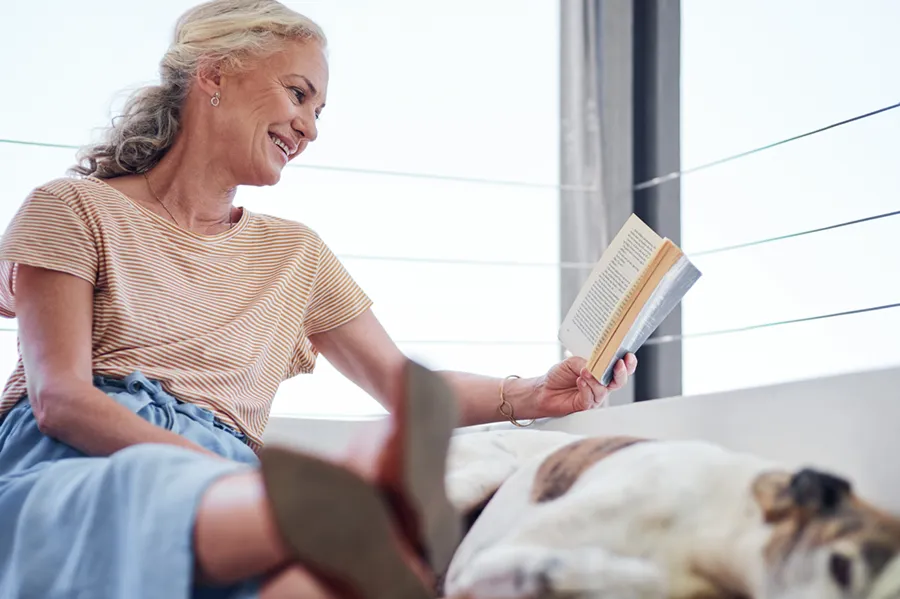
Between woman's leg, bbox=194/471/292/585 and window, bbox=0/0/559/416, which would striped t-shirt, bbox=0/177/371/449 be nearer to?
woman's leg, bbox=194/471/292/585

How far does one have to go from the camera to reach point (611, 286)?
1.90 m

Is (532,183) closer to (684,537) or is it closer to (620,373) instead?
(620,373)

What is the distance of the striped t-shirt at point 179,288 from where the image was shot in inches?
66.4

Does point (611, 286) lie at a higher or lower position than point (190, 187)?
lower

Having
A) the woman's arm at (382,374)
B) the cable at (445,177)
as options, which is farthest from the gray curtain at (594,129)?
the woman's arm at (382,374)

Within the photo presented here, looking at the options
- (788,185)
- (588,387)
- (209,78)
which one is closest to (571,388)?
(588,387)

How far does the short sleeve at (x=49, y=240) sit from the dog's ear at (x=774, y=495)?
3.54 ft

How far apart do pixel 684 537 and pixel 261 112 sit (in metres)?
1.20

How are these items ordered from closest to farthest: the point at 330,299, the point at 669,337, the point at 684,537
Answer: the point at 684,537, the point at 330,299, the point at 669,337

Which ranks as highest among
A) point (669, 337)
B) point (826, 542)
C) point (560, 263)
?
point (560, 263)

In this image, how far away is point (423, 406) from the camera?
89 centimetres

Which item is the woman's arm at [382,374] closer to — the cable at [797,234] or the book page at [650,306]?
the book page at [650,306]

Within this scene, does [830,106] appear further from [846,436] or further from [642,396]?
[846,436]

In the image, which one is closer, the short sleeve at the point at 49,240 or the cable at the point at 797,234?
the short sleeve at the point at 49,240
